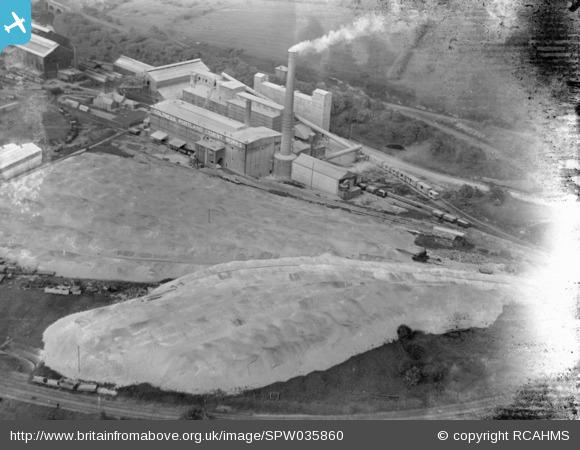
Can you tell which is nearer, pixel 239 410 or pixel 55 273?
pixel 239 410

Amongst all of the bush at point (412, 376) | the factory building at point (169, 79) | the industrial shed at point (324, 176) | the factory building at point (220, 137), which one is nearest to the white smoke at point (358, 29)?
the factory building at point (169, 79)

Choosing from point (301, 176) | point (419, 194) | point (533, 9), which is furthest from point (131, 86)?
point (533, 9)

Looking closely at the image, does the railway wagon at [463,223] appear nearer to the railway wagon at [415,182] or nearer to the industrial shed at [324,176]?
the railway wagon at [415,182]

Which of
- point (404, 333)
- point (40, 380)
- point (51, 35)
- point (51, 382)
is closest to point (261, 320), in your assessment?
point (404, 333)

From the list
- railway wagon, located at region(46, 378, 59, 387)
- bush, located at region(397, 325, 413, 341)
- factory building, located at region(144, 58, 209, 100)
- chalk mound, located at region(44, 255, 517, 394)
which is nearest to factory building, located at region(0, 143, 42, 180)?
chalk mound, located at region(44, 255, 517, 394)

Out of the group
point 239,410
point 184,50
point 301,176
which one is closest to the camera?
point 239,410

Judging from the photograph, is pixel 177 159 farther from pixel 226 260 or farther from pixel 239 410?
pixel 239 410
